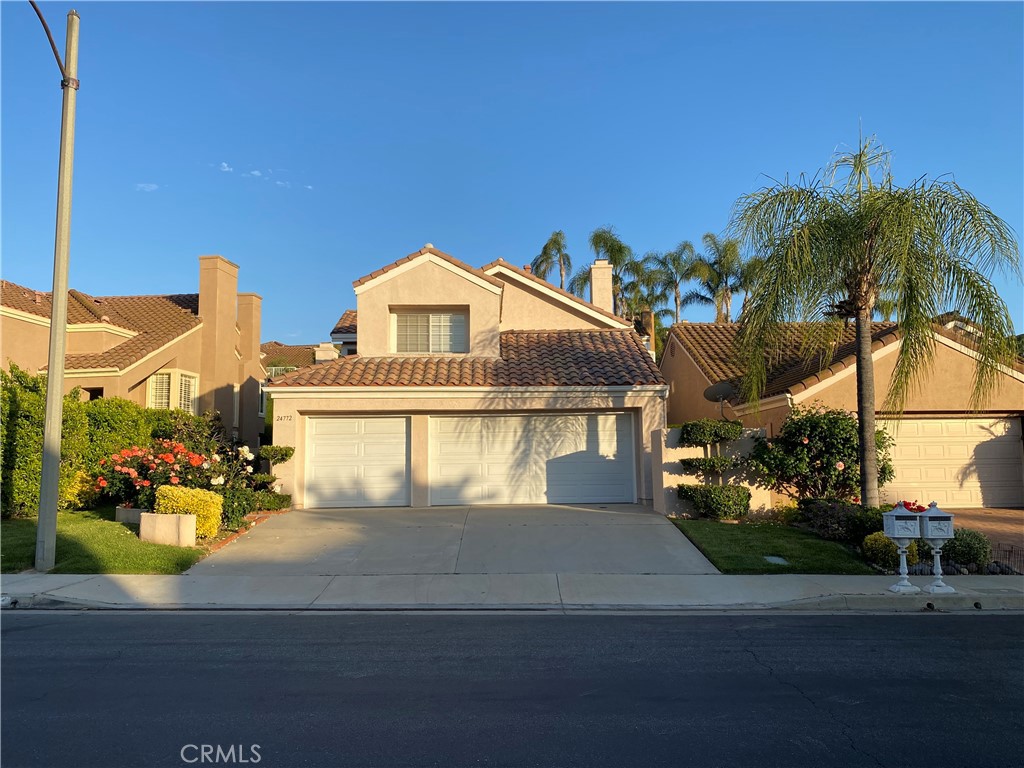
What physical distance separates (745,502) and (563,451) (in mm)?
4286

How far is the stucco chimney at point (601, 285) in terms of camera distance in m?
23.0

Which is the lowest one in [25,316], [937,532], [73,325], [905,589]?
[905,589]

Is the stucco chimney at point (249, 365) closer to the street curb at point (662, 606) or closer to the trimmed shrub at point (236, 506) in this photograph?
the trimmed shrub at point (236, 506)

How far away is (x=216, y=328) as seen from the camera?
22016 mm

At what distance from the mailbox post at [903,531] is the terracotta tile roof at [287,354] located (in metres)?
38.2

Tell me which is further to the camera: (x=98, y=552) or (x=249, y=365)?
(x=249, y=365)

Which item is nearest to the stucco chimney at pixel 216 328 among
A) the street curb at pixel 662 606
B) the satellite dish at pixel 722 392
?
the street curb at pixel 662 606

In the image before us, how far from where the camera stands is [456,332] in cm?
1786

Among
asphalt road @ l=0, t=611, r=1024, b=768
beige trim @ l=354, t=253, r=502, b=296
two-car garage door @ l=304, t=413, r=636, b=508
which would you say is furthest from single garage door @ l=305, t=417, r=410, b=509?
asphalt road @ l=0, t=611, r=1024, b=768

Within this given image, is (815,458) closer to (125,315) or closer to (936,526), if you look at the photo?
(936,526)

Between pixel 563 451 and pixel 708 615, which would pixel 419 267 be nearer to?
pixel 563 451

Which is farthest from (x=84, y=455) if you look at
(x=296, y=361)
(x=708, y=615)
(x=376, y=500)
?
(x=296, y=361)

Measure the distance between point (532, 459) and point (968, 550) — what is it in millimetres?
8468

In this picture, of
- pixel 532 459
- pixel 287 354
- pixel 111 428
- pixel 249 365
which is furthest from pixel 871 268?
pixel 287 354
